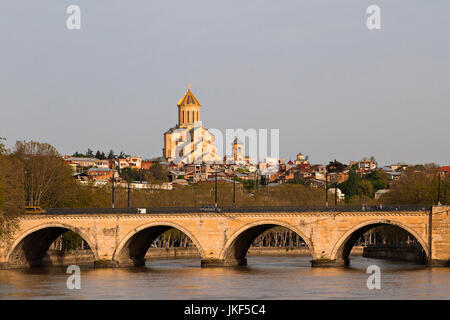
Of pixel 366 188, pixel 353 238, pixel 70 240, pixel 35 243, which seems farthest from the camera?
pixel 366 188

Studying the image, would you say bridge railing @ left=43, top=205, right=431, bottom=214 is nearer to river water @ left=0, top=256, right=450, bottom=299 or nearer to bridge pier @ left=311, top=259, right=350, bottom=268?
bridge pier @ left=311, top=259, right=350, bottom=268

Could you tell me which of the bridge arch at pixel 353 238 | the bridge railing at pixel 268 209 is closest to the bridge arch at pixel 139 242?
the bridge railing at pixel 268 209

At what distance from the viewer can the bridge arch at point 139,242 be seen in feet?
263

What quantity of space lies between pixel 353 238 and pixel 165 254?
33.3 m

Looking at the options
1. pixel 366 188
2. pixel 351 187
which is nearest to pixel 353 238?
pixel 351 187

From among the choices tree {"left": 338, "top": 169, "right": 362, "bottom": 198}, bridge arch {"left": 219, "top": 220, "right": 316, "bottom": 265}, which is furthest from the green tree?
tree {"left": 338, "top": 169, "right": 362, "bottom": 198}

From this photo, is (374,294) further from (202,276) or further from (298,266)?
(298,266)

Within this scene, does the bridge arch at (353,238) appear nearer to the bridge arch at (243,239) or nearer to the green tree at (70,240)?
the bridge arch at (243,239)

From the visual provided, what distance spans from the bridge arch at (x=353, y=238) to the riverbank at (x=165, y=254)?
2614cm

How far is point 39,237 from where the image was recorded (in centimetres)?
8694

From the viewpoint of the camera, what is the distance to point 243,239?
83.1 m

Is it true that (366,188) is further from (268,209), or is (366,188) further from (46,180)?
(268,209)

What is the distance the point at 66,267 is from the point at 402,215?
97.4 ft
